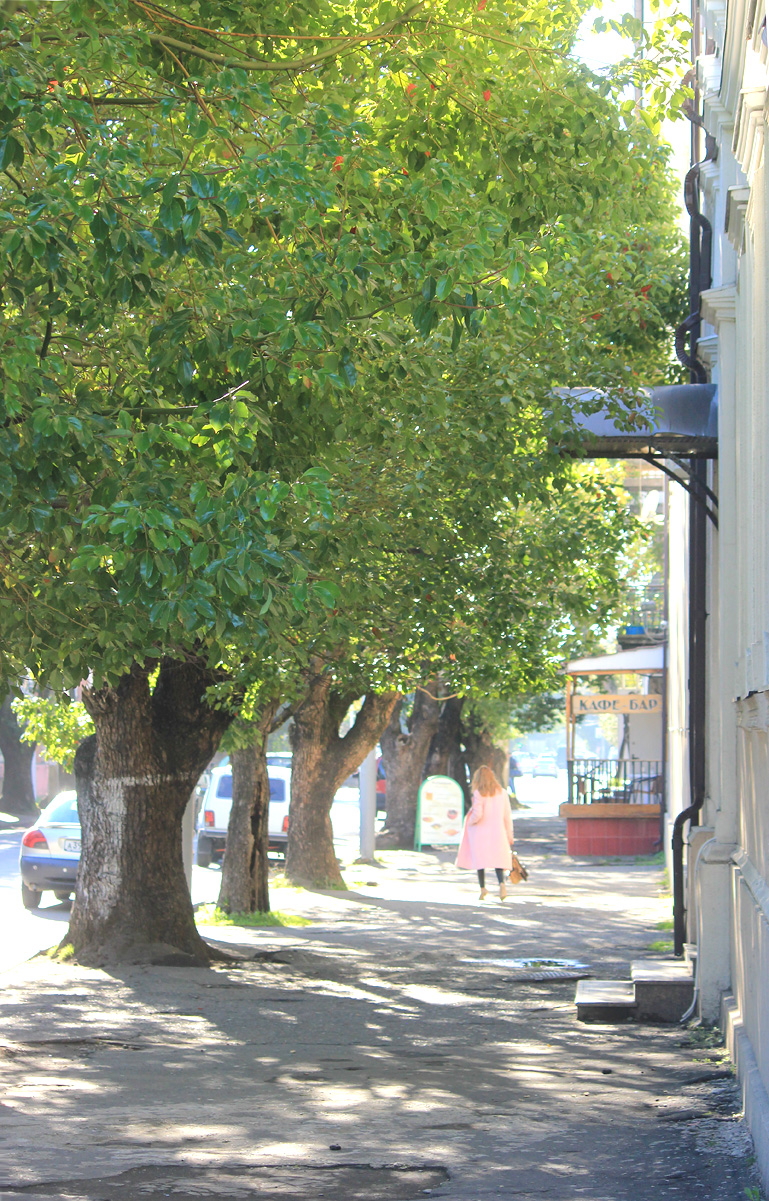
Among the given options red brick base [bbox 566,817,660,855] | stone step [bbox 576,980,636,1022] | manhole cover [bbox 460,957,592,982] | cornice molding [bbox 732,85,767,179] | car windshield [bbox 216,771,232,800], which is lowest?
manhole cover [bbox 460,957,592,982]

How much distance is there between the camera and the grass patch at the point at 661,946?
13.8 meters

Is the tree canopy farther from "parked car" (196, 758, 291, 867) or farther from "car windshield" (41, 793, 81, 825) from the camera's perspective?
"parked car" (196, 758, 291, 867)

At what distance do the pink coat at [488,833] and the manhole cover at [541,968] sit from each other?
4.96 m

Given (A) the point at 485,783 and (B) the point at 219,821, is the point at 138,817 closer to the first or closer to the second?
(A) the point at 485,783

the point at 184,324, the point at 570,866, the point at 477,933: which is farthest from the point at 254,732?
the point at 570,866

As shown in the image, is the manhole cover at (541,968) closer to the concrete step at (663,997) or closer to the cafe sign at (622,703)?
the concrete step at (663,997)

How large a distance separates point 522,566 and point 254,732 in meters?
4.36

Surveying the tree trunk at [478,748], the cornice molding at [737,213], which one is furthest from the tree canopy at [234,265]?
the tree trunk at [478,748]

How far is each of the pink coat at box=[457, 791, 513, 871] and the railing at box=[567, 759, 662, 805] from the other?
326 inches

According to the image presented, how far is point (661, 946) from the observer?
46.9ft

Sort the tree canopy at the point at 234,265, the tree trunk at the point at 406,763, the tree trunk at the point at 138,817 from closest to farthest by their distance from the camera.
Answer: the tree canopy at the point at 234,265 → the tree trunk at the point at 138,817 → the tree trunk at the point at 406,763

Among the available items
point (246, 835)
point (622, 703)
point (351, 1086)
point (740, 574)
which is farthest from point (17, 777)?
point (740, 574)

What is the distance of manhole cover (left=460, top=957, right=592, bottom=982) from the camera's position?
496 inches

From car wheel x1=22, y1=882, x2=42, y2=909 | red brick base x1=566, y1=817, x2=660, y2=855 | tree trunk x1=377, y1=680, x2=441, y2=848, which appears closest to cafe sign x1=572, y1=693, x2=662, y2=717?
red brick base x1=566, y1=817, x2=660, y2=855
